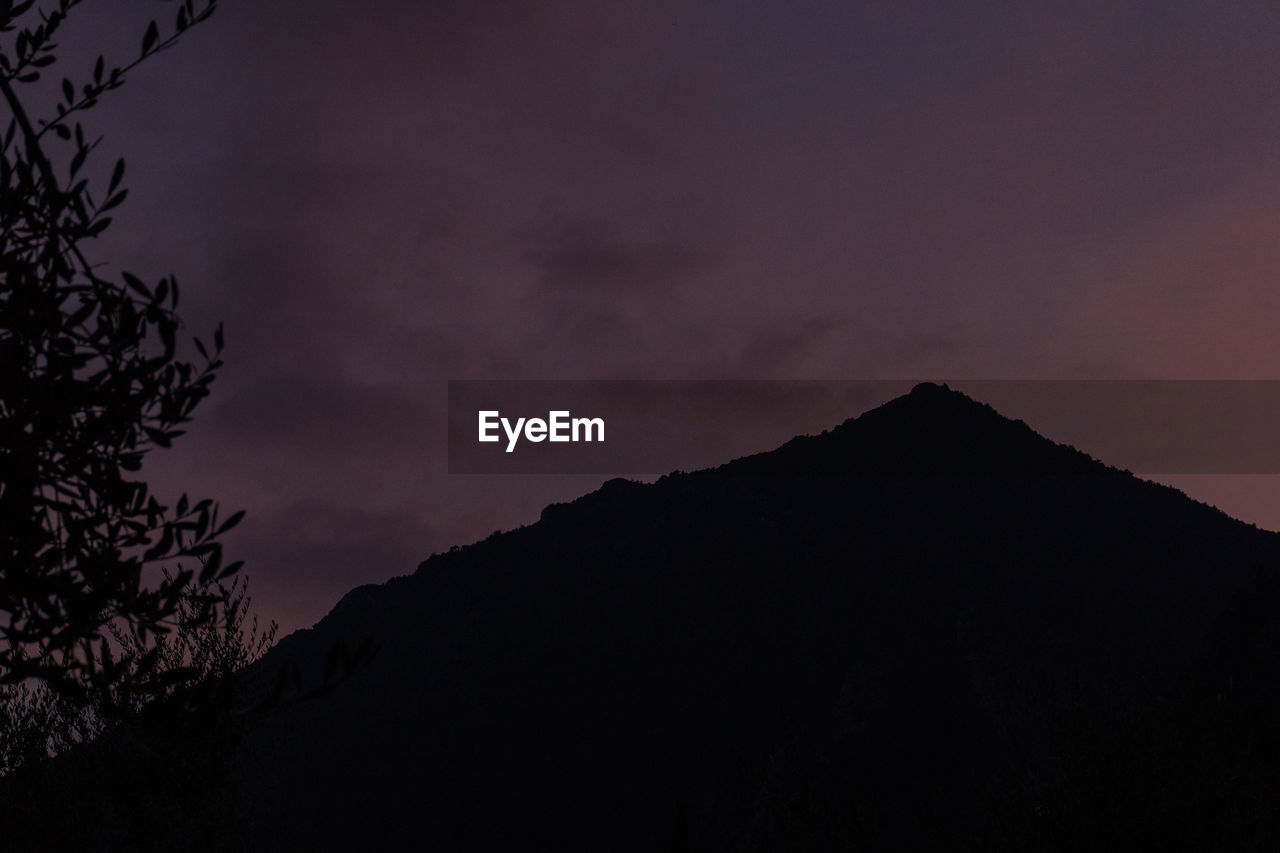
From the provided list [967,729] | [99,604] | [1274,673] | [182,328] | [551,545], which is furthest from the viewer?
[551,545]

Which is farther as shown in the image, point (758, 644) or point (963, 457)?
point (963, 457)

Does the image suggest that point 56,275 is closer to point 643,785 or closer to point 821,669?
point 643,785

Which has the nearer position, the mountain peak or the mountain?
the mountain

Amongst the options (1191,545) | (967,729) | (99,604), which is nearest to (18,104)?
(99,604)

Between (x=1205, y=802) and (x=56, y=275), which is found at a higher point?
(x=56, y=275)

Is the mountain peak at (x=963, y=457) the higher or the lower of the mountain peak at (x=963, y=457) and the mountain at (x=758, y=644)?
the higher

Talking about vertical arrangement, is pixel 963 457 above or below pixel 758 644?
above

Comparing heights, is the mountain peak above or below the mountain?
above

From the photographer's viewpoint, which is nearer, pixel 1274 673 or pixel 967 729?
pixel 1274 673
